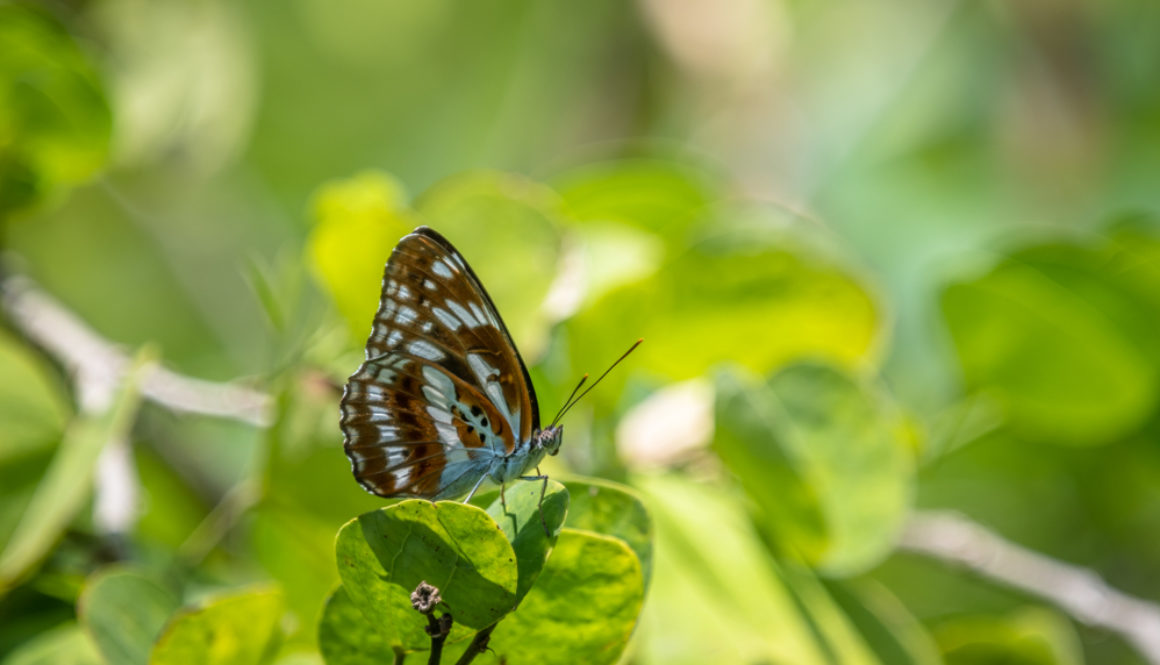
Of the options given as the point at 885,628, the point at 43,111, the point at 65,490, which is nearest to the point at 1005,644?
the point at 885,628

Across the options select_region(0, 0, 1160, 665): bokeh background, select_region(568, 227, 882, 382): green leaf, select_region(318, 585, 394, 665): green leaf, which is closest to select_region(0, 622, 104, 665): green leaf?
select_region(0, 0, 1160, 665): bokeh background

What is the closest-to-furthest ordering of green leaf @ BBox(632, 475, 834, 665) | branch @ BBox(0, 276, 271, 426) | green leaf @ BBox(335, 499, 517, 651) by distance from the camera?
green leaf @ BBox(335, 499, 517, 651) → green leaf @ BBox(632, 475, 834, 665) → branch @ BBox(0, 276, 271, 426)

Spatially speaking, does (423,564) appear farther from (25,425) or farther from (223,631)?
(25,425)

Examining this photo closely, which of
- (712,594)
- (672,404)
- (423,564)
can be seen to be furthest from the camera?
(672,404)

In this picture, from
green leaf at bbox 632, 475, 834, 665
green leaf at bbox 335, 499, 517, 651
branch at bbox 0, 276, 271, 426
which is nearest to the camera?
green leaf at bbox 335, 499, 517, 651

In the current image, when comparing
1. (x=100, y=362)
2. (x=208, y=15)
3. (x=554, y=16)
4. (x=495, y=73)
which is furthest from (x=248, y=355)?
(x=495, y=73)

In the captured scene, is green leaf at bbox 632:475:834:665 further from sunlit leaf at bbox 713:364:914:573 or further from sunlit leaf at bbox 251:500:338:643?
sunlit leaf at bbox 251:500:338:643

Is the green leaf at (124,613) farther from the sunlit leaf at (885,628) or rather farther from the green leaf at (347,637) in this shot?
the sunlit leaf at (885,628)
